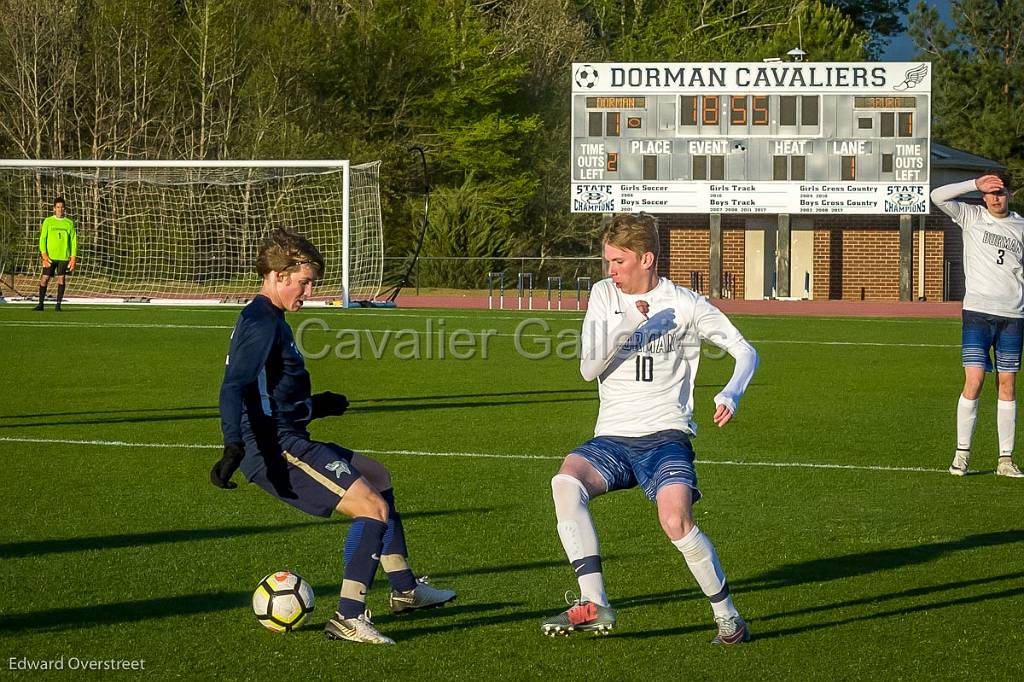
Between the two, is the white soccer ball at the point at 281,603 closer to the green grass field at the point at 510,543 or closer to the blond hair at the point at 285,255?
the green grass field at the point at 510,543

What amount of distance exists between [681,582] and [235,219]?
37354 mm

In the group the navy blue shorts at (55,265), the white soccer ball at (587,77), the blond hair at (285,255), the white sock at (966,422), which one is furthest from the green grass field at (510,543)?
the white soccer ball at (587,77)

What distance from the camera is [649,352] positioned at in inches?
221

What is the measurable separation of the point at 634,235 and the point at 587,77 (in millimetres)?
31419

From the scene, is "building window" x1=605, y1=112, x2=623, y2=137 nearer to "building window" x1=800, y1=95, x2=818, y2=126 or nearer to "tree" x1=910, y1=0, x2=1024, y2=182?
"building window" x1=800, y1=95, x2=818, y2=126

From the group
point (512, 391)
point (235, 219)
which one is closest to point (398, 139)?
point (235, 219)

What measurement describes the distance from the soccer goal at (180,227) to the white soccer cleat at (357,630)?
97.9ft

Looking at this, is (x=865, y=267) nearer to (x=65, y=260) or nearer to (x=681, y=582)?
(x=65, y=260)

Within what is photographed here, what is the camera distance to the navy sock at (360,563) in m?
5.34

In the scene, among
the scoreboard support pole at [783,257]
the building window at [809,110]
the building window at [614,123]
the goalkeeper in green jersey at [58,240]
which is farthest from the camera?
the scoreboard support pole at [783,257]

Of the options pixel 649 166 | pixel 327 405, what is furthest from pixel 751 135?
pixel 327 405

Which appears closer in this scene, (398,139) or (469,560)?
(469,560)

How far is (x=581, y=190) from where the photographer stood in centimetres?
3650

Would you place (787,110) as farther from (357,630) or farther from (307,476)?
(357,630)
